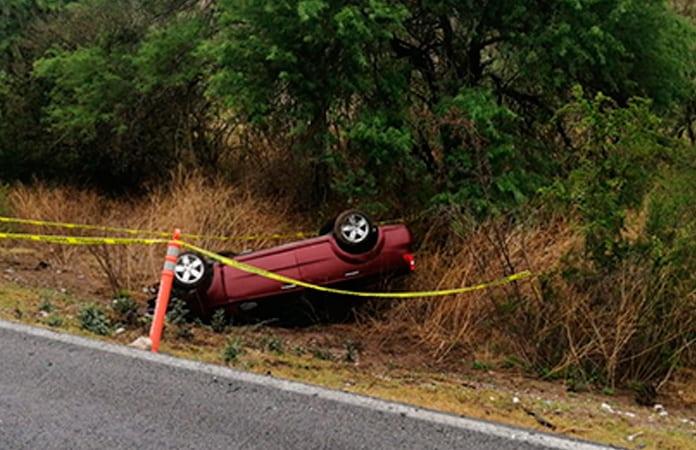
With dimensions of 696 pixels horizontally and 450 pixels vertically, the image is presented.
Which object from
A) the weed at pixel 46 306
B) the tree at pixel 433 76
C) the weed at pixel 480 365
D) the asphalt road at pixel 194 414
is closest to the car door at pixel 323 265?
the weed at pixel 480 365

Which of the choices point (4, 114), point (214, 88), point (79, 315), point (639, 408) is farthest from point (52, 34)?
point (639, 408)

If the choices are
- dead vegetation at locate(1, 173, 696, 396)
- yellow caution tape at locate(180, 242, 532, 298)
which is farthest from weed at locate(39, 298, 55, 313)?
A: dead vegetation at locate(1, 173, 696, 396)

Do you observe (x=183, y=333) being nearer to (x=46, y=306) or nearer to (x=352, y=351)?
(x=46, y=306)

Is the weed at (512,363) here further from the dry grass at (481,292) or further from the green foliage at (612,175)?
the green foliage at (612,175)

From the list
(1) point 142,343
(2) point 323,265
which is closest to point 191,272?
(2) point 323,265

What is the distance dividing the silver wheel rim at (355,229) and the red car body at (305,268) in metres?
0.16

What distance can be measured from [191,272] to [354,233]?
1985 mm

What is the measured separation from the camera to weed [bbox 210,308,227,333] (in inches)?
335

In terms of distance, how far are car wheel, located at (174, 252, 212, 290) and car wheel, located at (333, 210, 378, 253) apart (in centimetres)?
160

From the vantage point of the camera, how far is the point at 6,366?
214 inches

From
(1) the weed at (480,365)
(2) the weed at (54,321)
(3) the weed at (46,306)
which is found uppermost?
(2) the weed at (54,321)

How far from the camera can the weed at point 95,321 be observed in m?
6.73

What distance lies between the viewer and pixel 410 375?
23.3ft

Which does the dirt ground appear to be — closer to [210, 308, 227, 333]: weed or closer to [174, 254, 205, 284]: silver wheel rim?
A: [210, 308, 227, 333]: weed
